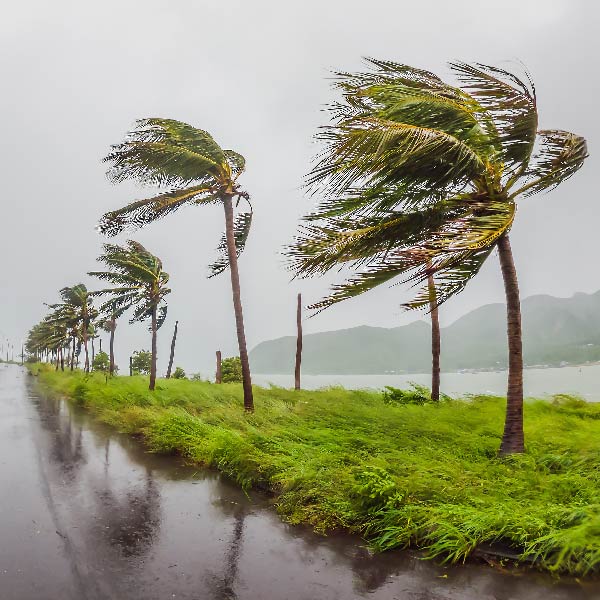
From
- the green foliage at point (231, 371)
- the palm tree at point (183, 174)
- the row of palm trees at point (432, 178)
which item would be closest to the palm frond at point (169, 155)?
the palm tree at point (183, 174)

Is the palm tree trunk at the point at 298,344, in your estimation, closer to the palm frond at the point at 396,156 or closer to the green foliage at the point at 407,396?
the green foliage at the point at 407,396

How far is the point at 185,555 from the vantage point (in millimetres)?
4551

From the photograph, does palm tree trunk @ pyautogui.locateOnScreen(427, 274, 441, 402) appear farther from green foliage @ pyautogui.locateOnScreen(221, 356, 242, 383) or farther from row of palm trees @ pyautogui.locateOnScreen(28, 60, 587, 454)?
green foliage @ pyautogui.locateOnScreen(221, 356, 242, 383)

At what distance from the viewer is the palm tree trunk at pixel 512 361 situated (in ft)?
24.2

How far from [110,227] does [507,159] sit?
10932 mm

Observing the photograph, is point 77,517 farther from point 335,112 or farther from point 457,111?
point 457,111

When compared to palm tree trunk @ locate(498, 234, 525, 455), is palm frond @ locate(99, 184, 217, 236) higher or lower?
higher

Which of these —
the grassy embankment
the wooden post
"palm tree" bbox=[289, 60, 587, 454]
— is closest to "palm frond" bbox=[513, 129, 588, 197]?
"palm tree" bbox=[289, 60, 587, 454]

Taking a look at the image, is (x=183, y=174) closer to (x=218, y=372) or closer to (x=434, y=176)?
(x=434, y=176)

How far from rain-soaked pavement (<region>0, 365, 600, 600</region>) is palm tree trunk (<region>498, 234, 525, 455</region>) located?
377 centimetres

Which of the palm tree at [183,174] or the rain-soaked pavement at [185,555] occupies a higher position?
the palm tree at [183,174]

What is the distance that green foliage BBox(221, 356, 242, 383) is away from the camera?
3888 cm

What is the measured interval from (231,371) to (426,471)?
35.1 metres

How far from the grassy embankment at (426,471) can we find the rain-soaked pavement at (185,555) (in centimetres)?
32
